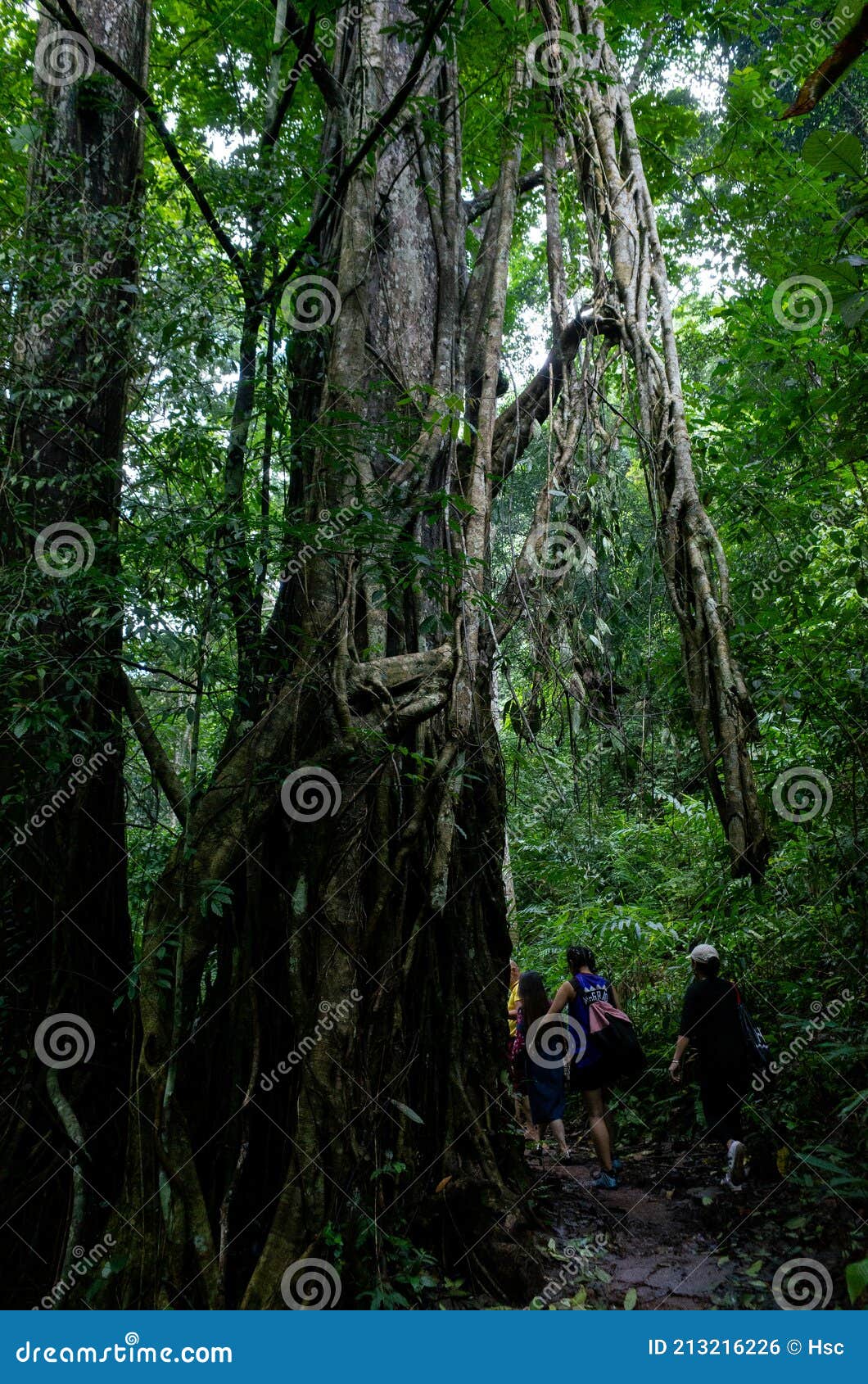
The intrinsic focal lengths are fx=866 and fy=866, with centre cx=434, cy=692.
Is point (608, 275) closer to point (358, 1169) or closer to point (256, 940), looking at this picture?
point (256, 940)

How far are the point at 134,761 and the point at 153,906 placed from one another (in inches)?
55.8

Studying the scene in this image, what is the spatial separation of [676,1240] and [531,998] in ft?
4.40

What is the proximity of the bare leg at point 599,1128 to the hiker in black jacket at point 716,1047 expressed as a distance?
0.41 meters

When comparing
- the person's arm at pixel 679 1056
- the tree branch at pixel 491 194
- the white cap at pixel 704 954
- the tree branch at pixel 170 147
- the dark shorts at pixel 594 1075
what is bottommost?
the dark shorts at pixel 594 1075

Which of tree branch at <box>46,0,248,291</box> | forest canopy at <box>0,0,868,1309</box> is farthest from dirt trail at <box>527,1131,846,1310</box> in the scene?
tree branch at <box>46,0,248,291</box>

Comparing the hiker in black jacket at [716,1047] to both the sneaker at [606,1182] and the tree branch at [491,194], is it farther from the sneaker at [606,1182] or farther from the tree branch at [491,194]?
the tree branch at [491,194]

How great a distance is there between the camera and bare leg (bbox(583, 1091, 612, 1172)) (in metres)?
4.04

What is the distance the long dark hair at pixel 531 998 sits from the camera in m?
4.53

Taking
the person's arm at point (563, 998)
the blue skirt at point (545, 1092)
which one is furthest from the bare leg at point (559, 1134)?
the person's arm at point (563, 998)

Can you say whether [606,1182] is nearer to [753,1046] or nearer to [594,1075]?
[594,1075]

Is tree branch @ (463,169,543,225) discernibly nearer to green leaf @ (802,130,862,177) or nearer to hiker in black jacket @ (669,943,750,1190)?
green leaf @ (802,130,862,177)

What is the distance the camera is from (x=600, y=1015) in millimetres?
4250

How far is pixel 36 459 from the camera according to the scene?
149 inches

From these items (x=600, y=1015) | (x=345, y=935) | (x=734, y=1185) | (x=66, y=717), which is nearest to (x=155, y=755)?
(x=66, y=717)
